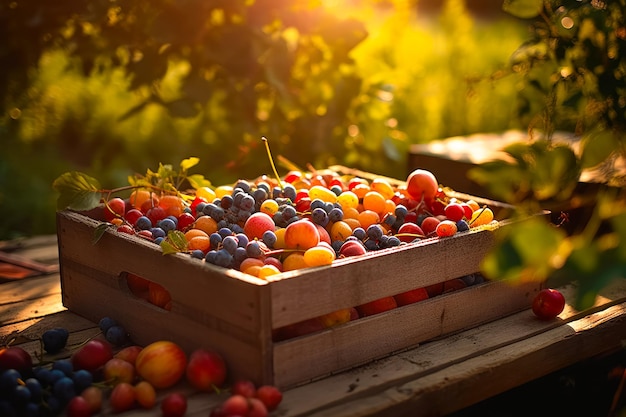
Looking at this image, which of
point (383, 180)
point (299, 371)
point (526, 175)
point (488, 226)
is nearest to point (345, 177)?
point (383, 180)

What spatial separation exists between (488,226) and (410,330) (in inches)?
12.8

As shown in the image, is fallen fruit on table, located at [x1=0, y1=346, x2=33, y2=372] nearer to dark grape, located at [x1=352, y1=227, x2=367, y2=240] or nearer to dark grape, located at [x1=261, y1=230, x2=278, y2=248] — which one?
dark grape, located at [x1=261, y1=230, x2=278, y2=248]

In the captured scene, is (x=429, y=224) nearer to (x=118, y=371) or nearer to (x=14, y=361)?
(x=118, y=371)

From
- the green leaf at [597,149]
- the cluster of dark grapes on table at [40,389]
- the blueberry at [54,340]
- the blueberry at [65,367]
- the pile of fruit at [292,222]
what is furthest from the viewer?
the blueberry at [54,340]

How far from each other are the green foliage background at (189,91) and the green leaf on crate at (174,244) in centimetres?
69

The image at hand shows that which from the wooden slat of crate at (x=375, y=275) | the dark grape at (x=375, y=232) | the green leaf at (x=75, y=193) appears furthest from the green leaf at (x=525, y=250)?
the green leaf at (x=75, y=193)

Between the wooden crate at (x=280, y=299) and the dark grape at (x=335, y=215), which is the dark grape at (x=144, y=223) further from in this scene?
the dark grape at (x=335, y=215)

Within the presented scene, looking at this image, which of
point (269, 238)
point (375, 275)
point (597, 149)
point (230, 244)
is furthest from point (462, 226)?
point (597, 149)

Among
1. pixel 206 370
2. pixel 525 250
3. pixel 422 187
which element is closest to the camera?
pixel 525 250

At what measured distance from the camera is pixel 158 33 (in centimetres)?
287

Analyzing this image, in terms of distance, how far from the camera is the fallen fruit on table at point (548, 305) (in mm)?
1888

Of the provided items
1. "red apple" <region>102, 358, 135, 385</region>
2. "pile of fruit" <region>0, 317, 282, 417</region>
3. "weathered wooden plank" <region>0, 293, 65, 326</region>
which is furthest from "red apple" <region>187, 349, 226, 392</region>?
"weathered wooden plank" <region>0, 293, 65, 326</region>

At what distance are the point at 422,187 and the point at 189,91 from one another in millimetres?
1260

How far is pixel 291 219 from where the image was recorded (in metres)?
1.79
